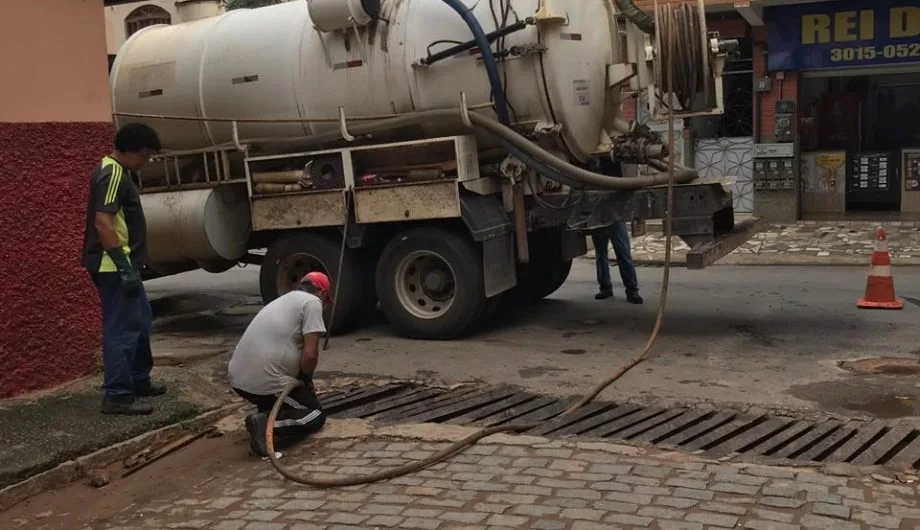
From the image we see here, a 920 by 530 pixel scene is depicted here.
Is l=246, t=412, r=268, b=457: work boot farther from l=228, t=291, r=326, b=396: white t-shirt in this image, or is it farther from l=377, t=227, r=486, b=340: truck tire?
l=377, t=227, r=486, b=340: truck tire

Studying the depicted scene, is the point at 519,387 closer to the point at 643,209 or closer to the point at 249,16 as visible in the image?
the point at 643,209

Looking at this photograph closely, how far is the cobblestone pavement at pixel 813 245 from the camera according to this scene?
1367cm

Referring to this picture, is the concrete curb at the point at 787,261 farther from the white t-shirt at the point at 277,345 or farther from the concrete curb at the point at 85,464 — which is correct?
the concrete curb at the point at 85,464

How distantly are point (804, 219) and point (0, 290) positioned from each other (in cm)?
1438

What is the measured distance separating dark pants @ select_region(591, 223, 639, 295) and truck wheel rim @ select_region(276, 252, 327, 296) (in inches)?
108

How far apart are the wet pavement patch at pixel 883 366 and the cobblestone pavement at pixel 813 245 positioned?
5895mm

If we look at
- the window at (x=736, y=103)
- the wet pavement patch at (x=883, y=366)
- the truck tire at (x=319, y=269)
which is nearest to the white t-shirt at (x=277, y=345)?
the truck tire at (x=319, y=269)

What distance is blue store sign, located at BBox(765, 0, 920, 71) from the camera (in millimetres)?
15812

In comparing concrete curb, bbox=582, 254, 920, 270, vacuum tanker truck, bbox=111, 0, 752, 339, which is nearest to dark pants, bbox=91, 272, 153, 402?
vacuum tanker truck, bbox=111, 0, 752, 339

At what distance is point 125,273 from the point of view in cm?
565

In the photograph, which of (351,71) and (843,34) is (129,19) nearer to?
(843,34)

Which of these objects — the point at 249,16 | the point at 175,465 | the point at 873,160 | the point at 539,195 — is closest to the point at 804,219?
the point at 873,160

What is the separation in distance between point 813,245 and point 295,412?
36.2 feet

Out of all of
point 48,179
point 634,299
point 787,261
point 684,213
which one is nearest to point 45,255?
point 48,179
